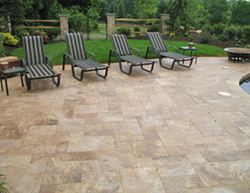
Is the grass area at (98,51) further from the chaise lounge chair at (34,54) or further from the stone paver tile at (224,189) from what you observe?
the stone paver tile at (224,189)

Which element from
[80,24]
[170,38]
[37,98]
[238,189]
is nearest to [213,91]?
[238,189]

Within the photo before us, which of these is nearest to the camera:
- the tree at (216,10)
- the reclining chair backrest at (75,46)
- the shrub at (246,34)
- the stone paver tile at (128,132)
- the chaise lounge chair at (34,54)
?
the stone paver tile at (128,132)

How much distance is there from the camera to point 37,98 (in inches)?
205

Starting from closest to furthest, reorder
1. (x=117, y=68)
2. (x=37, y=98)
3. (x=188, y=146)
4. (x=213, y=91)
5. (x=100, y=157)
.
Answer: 1. (x=100, y=157)
2. (x=188, y=146)
3. (x=37, y=98)
4. (x=213, y=91)
5. (x=117, y=68)

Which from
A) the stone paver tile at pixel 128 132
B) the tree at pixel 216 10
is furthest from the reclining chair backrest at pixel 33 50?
the tree at pixel 216 10

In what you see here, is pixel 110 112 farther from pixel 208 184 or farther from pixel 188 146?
pixel 208 184

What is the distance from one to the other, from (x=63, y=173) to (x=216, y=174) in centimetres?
191

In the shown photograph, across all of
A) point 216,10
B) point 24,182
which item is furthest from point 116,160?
point 216,10

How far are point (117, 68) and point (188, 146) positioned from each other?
15.9 ft

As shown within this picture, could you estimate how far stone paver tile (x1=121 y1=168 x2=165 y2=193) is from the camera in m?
2.67

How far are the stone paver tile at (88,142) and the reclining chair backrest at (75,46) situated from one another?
385cm

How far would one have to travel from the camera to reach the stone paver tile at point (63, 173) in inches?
109

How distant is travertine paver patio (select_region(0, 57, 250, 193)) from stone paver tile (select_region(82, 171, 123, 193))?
0.5 inches

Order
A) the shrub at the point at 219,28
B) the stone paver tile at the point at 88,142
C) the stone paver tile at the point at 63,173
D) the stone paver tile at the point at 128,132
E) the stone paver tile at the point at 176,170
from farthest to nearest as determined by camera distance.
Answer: the shrub at the point at 219,28 < the stone paver tile at the point at 128,132 < the stone paver tile at the point at 88,142 < the stone paver tile at the point at 176,170 < the stone paver tile at the point at 63,173
